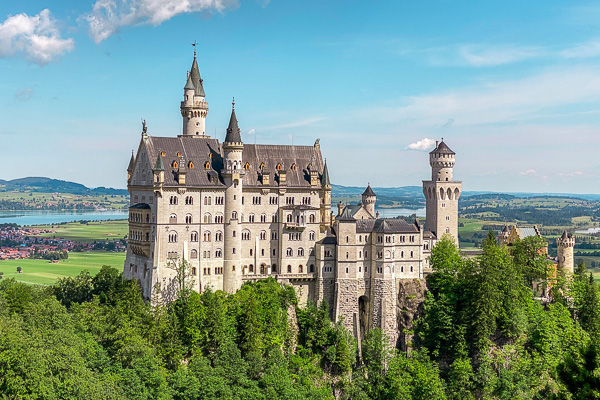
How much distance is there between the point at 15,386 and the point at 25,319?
1852cm

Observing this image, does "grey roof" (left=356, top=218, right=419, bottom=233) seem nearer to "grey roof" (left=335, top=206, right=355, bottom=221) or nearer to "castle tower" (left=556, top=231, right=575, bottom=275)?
"grey roof" (left=335, top=206, right=355, bottom=221)

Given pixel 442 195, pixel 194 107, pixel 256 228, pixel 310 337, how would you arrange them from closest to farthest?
pixel 310 337, pixel 256 228, pixel 194 107, pixel 442 195

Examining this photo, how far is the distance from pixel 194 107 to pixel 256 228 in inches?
832

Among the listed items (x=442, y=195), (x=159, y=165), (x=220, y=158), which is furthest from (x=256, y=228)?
(x=442, y=195)

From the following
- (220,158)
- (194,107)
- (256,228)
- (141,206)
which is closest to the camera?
(141,206)

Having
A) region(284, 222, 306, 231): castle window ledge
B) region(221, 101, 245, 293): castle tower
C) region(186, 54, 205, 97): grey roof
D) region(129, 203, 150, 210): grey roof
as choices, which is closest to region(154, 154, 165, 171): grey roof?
region(129, 203, 150, 210): grey roof

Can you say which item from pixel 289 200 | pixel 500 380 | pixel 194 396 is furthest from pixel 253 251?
pixel 500 380

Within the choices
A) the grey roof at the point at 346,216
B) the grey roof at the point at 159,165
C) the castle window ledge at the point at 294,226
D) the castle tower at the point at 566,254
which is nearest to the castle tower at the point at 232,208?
the castle window ledge at the point at 294,226

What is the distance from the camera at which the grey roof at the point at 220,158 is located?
99.5 meters

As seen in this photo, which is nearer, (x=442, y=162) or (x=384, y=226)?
(x=384, y=226)

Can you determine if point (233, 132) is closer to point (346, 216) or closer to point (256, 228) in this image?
point (256, 228)

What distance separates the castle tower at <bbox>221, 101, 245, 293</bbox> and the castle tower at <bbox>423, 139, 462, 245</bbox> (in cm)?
3305

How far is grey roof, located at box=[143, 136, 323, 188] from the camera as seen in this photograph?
9950cm

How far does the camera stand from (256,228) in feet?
343
